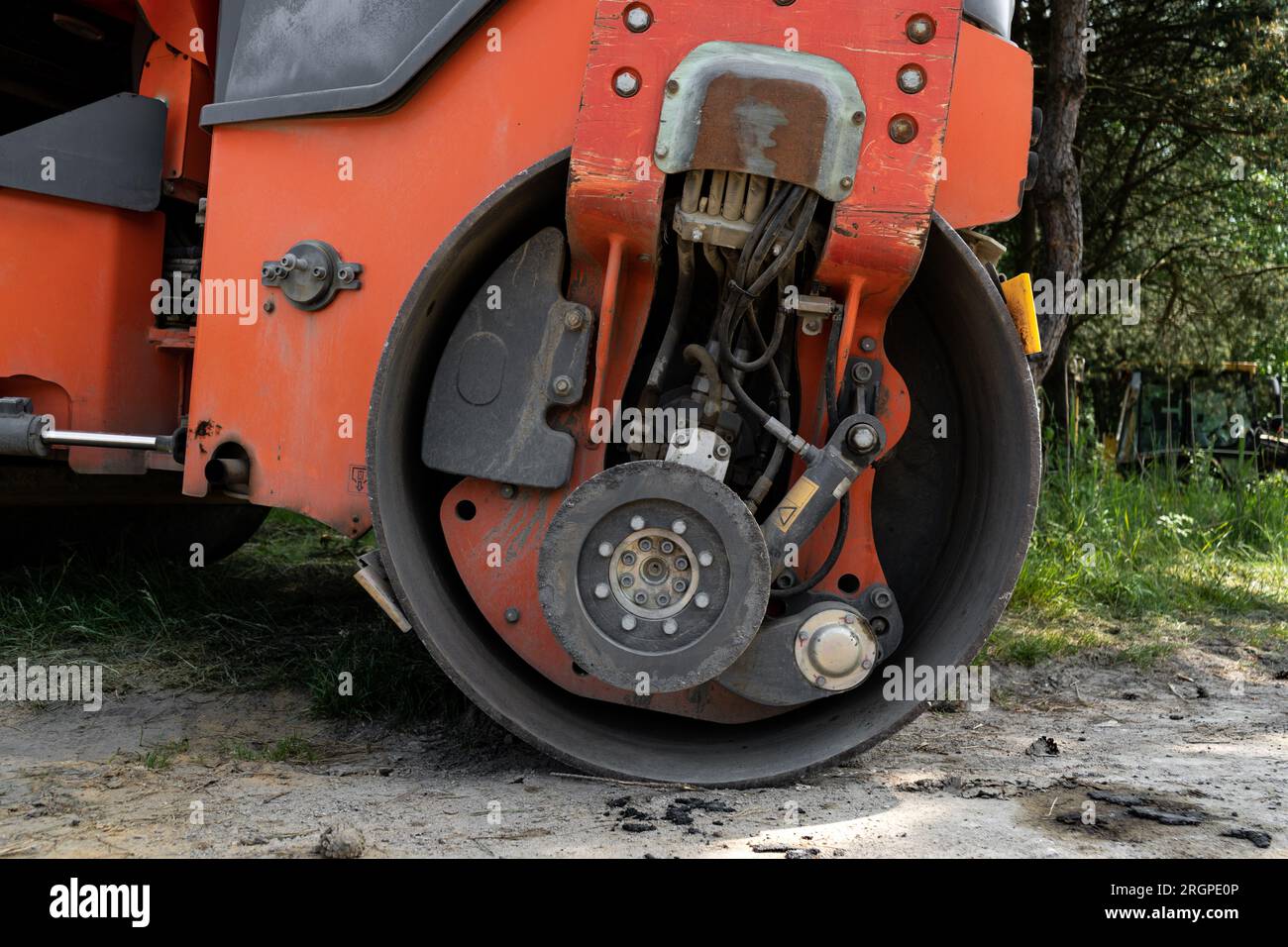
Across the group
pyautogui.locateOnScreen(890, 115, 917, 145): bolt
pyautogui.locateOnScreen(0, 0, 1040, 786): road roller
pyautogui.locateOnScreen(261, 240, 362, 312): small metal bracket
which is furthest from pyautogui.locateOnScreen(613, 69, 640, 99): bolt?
pyautogui.locateOnScreen(261, 240, 362, 312): small metal bracket

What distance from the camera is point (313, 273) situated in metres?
2.65

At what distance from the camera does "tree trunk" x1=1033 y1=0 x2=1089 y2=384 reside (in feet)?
18.7

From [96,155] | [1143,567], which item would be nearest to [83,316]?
[96,155]

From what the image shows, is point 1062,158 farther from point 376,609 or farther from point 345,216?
point 345,216

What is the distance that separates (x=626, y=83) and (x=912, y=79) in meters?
0.55

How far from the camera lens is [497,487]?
263cm

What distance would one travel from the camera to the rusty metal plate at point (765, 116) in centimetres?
224

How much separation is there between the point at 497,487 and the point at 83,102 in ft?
6.64

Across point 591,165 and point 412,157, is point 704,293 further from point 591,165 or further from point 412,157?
point 412,157

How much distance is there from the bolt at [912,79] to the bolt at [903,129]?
0.16ft

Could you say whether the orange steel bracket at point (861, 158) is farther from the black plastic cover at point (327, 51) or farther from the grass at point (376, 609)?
the grass at point (376, 609)

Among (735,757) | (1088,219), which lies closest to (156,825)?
(735,757)

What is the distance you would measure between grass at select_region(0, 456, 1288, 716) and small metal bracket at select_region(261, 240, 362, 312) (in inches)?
40.4
